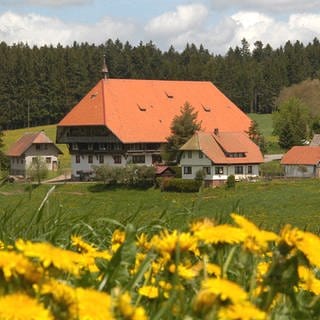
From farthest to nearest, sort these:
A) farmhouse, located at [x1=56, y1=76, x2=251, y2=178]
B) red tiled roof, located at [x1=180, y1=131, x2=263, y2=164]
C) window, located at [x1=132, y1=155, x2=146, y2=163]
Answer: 1. farmhouse, located at [x1=56, y1=76, x2=251, y2=178]
2. window, located at [x1=132, y1=155, x2=146, y2=163]
3. red tiled roof, located at [x1=180, y1=131, x2=263, y2=164]

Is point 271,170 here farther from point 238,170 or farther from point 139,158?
point 139,158

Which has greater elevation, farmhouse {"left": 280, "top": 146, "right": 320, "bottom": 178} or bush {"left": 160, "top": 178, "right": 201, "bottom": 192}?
farmhouse {"left": 280, "top": 146, "right": 320, "bottom": 178}

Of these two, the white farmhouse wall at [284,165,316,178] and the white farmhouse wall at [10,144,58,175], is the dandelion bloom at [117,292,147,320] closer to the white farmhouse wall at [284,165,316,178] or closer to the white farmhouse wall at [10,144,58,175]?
the white farmhouse wall at [284,165,316,178]

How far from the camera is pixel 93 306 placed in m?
1.05

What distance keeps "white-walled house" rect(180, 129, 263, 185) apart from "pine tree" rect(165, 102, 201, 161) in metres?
2.32

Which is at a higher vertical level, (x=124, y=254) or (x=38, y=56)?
(x=38, y=56)

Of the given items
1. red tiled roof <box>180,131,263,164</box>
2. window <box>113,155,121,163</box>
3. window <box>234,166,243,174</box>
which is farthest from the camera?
window <box>113,155,121,163</box>

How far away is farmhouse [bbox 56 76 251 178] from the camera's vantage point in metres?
67.8

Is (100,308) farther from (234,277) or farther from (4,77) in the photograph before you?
(4,77)

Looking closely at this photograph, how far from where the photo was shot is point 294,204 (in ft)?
142

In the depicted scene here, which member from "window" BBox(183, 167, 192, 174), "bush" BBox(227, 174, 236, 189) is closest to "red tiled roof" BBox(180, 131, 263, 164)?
"window" BBox(183, 167, 192, 174)

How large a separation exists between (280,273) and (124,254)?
2.12ft

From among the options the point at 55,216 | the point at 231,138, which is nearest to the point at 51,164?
the point at 231,138

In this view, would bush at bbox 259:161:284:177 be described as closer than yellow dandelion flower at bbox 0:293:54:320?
No
